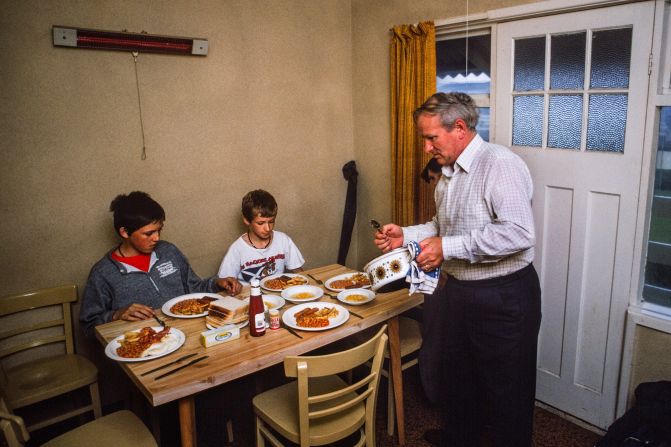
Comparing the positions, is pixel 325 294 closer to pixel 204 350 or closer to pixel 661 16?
pixel 204 350

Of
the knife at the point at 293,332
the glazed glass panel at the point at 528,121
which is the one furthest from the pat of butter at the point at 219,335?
the glazed glass panel at the point at 528,121

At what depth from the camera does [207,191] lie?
3102 millimetres

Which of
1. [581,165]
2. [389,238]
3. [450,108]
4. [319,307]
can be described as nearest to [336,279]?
[319,307]

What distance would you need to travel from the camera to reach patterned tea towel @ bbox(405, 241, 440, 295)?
6.44 ft

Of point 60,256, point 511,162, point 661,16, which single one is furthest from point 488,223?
point 60,256

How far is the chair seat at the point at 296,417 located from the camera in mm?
1917

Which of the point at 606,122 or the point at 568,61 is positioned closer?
the point at 606,122

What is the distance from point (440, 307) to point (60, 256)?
2.04 metres

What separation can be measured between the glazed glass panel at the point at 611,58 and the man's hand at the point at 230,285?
A: 201 centimetres

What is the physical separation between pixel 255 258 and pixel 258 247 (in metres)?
0.07

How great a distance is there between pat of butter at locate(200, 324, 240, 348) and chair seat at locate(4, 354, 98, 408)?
0.83 metres

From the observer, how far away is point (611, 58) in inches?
92.4

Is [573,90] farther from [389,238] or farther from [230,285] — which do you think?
[230,285]

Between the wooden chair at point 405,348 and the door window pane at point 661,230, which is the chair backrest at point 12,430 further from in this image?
the door window pane at point 661,230
